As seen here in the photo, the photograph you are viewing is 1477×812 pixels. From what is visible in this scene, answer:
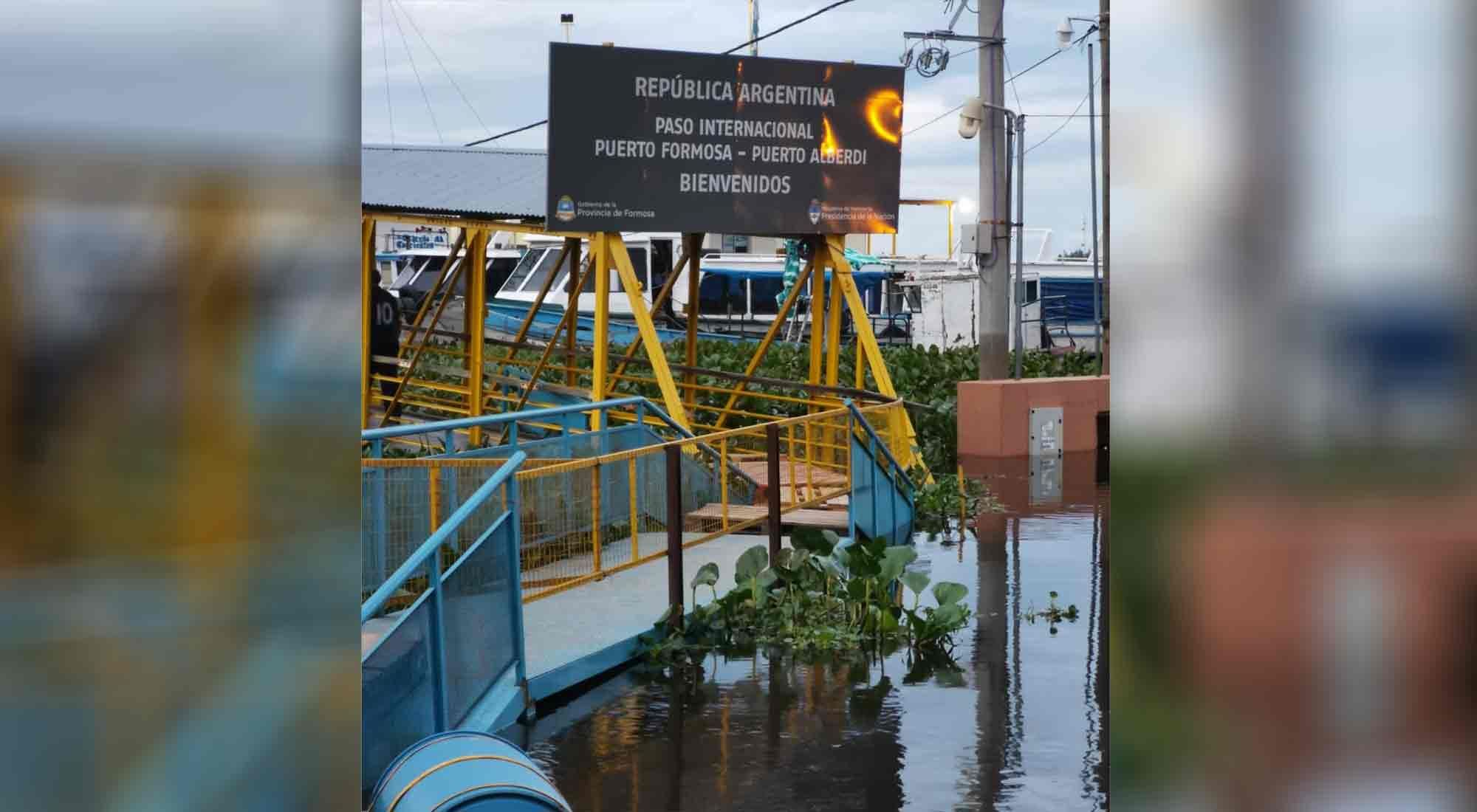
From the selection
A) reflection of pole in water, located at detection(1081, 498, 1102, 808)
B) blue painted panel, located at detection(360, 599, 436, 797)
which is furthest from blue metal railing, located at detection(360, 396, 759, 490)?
reflection of pole in water, located at detection(1081, 498, 1102, 808)

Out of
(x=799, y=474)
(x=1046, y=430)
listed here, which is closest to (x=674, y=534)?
(x=799, y=474)

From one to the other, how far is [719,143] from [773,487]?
5.41 meters

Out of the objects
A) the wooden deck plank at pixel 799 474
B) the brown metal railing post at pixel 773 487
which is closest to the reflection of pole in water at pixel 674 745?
the brown metal railing post at pixel 773 487

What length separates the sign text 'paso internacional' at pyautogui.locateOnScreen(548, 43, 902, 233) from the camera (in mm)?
14328

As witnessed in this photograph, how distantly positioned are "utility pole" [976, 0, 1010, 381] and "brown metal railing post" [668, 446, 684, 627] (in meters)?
11.6

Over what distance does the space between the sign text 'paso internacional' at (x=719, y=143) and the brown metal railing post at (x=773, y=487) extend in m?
4.39

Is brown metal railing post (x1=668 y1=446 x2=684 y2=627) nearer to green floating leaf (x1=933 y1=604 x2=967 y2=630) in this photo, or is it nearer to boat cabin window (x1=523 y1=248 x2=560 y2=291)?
green floating leaf (x1=933 y1=604 x2=967 y2=630)
